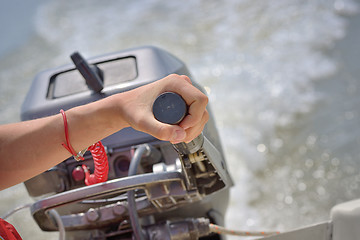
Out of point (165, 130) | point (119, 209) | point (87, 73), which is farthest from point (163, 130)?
point (87, 73)

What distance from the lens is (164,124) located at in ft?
2.38

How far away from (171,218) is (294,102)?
1558 mm

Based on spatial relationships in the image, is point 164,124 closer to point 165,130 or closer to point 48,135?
point 165,130

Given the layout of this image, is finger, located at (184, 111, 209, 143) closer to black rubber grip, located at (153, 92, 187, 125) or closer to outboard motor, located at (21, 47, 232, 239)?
black rubber grip, located at (153, 92, 187, 125)

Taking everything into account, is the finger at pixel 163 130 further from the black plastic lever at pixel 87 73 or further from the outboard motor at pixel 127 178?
the black plastic lever at pixel 87 73

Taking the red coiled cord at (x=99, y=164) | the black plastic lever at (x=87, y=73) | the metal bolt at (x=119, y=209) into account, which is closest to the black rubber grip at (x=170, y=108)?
Result: the red coiled cord at (x=99, y=164)

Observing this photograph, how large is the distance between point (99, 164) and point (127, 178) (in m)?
0.10

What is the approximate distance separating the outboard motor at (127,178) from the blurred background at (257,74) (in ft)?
0.43

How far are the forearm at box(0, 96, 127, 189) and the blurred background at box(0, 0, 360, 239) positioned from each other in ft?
1.35

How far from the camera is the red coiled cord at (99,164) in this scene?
1131 millimetres

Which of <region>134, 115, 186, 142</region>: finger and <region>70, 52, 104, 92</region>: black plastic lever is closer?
<region>134, 115, 186, 142</region>: finger

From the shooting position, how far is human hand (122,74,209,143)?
728 millimetres

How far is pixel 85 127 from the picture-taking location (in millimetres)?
812

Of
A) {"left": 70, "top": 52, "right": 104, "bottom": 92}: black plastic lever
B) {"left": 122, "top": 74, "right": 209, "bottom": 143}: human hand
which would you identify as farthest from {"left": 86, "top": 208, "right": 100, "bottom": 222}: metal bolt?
{"left": 122, "top": 74, "right": 209, "bottom": 143}: human hand
